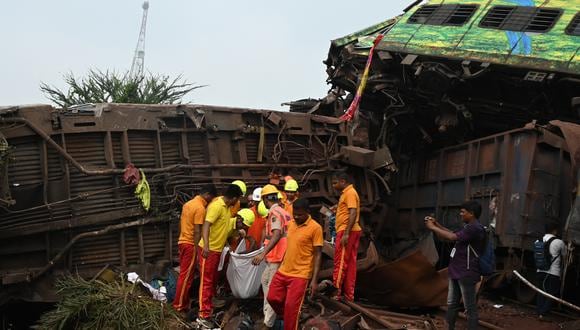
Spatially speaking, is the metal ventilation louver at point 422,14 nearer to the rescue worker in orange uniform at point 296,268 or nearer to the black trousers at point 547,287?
the black trousers at point 547,287

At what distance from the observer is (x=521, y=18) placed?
34.1ft

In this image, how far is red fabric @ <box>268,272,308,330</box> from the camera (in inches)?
204

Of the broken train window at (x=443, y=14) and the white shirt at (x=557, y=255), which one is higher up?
the broken train window at (x=443, y=14)

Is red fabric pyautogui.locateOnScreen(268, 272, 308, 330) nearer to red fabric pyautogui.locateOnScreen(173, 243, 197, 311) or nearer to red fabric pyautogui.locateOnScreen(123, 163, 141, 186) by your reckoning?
red fabric pyautogui.locateOnScreen(173, 243, 197, 311)

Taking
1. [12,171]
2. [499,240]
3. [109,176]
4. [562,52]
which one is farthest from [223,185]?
[562,52]

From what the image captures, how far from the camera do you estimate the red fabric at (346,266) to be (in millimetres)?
6762

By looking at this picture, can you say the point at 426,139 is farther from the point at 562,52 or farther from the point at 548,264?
the point at 548,264

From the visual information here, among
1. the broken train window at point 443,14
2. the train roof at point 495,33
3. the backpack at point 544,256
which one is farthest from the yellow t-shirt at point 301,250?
the broken train window at point 443,14

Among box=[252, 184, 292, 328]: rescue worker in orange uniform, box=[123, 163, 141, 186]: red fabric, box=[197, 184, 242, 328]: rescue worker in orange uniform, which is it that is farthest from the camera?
box=[123, 163, 141, 186]: red fabric

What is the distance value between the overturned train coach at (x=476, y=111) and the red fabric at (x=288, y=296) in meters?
3.40

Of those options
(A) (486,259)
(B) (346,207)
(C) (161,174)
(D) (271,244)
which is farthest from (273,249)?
(C) (161,174)

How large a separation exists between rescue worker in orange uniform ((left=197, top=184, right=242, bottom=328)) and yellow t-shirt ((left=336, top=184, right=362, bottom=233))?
4.64 ft

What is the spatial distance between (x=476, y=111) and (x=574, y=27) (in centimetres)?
203

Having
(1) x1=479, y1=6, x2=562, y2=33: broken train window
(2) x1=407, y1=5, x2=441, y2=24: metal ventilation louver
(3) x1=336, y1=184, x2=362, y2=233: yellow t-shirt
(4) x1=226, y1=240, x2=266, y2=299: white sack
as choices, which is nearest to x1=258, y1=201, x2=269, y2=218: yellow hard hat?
(4) x1=226, y1=240, x2=266, y2=299: white sack
